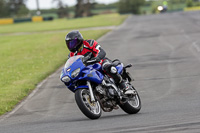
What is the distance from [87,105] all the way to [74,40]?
1.24 meters

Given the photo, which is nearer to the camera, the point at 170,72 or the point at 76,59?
the point at 76,59

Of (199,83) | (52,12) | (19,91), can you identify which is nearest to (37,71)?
(19,91)

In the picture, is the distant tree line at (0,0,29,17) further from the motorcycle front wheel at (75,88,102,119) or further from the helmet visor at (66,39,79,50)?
the motorcycle front wheel at (75,88,102,119)

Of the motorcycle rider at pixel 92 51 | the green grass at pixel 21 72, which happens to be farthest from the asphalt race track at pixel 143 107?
the motorcycle rider at pixel 92 51

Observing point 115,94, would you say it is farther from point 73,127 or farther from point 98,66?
point 73,127

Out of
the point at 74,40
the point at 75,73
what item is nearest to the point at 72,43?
the point at 74,40

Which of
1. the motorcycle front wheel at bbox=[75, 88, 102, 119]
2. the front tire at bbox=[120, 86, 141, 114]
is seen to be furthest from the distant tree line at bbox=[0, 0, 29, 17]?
the motorcycle front wheel at bbox=[75, 88, 102, 119]

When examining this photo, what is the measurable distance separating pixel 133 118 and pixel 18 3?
5508 inches

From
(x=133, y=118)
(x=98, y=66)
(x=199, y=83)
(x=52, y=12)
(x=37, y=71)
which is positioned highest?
(x=98, y=66)

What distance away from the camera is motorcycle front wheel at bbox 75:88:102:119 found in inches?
324

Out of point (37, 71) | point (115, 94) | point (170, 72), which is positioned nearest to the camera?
point (115, 94)

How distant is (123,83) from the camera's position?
30.8ft

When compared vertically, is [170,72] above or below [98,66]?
below

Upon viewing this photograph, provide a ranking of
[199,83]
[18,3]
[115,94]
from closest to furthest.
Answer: [115,94], [199,83], [18,3]
